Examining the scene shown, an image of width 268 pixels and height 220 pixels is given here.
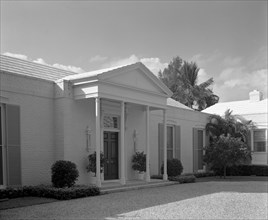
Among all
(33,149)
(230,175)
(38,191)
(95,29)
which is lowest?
(230,175)

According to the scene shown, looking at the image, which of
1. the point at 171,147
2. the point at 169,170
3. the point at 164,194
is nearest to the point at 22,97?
the point at 164,194

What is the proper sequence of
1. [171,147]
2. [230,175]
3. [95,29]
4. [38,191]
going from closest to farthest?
[95,29], [38,191], [171,147], [230,175]

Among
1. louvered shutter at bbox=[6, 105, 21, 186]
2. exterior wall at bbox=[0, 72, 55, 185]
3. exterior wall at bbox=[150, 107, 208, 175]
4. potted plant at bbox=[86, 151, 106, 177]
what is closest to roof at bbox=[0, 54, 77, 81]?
exterior wall at bbox=[0, 72, 55, 185]

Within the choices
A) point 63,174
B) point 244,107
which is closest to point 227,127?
point 244,107

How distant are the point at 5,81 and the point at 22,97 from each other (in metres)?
0.83

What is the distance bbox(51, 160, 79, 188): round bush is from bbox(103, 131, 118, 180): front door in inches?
127

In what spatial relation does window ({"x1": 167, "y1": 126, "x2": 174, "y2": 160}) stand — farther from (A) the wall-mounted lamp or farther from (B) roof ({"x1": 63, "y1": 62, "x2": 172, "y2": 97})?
(A) the wall-mounted lamp

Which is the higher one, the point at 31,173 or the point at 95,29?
the point at 95,29

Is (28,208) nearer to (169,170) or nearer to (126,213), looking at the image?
(126,213)

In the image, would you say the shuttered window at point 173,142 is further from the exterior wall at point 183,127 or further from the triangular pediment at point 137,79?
the triangular pediment at point 137,79

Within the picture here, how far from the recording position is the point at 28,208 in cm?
925

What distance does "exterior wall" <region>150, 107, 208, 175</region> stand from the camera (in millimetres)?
18828

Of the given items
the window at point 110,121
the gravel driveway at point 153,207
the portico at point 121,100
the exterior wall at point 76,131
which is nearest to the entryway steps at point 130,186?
the portico at point 121,100

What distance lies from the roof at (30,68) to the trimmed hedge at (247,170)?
41.2 ft
